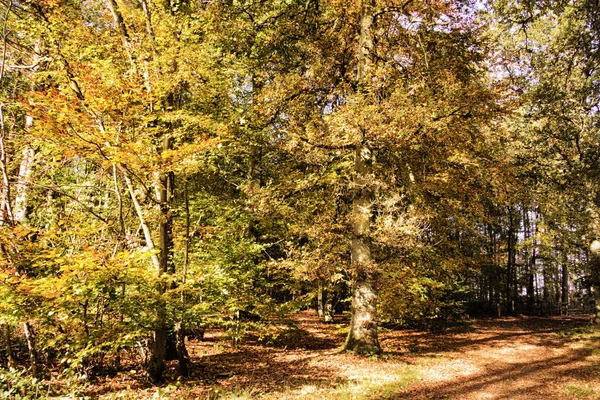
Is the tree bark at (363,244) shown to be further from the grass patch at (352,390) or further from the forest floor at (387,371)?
the grass patch at (352,390)

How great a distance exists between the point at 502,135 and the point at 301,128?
805 cm

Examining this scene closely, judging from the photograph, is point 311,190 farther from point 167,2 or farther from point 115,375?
point 115,375

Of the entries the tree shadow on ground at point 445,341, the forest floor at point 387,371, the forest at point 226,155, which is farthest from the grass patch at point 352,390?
the tree shadow on ground at point 445,341

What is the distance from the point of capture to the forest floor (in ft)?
24.9

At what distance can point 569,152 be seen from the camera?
54.9ft

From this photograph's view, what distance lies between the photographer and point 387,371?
917 cm

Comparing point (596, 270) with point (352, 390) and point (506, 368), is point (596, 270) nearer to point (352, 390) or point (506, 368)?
point (506, 368)

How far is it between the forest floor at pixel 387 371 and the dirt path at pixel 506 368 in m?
0.02

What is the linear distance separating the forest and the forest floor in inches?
27.3

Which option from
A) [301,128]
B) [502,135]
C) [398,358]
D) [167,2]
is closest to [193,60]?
[167,2]

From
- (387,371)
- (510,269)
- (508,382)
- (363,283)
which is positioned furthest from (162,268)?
(510,269)

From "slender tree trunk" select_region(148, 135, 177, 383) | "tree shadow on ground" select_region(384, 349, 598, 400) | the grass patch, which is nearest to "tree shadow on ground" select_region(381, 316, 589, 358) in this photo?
"tree shadow on ground" select_region(384, 349, 598, 400)

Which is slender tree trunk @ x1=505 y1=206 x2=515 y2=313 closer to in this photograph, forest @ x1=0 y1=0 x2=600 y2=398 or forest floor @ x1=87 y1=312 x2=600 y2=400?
forest @ x1=0 y1=0 x2=600 y2=398

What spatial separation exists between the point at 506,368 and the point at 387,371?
3607mm
